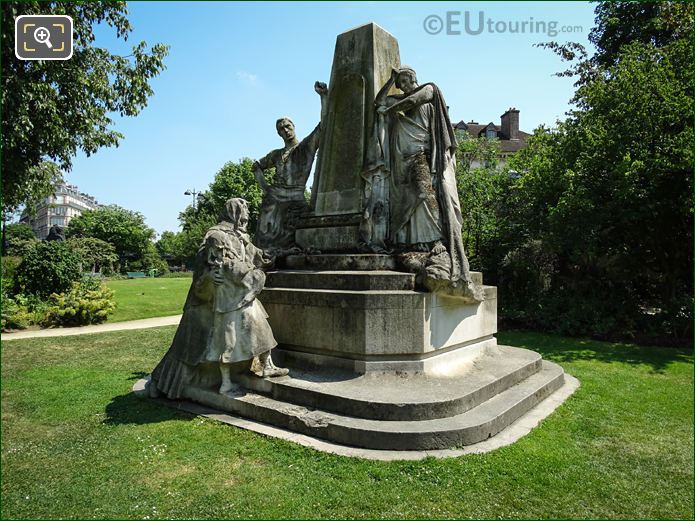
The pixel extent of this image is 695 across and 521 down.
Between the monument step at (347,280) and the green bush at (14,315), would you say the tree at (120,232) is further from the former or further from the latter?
the monument step at (347,280)

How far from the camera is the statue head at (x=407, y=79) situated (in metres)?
6.80

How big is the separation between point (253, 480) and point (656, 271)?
14479 millimetres

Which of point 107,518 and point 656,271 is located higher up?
point 656,271

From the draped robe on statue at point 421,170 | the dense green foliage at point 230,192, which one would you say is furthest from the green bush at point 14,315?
the dense green foliage at point 230,192

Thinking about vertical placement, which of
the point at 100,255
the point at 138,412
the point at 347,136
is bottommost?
the point at 138,412

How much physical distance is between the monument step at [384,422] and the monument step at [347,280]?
1.73m

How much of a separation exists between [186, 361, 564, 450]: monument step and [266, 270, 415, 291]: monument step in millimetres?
1731

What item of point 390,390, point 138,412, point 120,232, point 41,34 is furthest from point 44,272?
point 120,232

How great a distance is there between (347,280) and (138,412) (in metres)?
3.26

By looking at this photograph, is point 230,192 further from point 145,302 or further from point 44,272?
point 44,272

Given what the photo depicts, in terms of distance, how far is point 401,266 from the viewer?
642cm

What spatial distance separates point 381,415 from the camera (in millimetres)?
4789

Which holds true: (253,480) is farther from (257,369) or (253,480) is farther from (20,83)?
(20,83)

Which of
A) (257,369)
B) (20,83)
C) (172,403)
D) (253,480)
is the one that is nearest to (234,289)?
(257,369)
